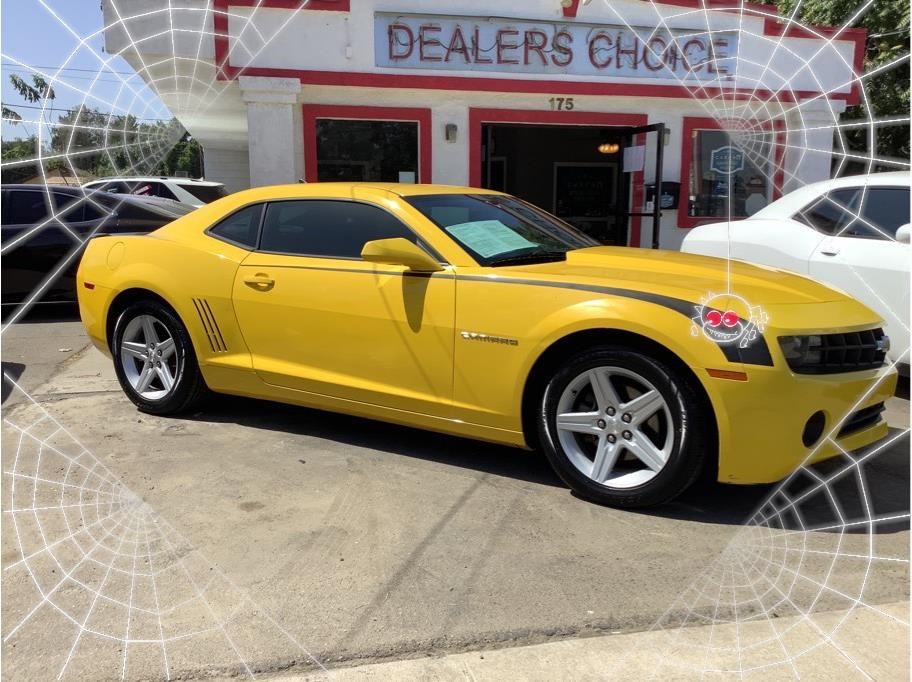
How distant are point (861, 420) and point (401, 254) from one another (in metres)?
2.33

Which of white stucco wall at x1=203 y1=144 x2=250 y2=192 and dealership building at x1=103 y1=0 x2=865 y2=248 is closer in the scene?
dealership building at x1=103 y1=0 x2=865 y2=248

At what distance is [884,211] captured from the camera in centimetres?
525

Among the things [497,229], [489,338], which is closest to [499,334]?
[489,338]

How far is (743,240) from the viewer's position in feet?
20.3

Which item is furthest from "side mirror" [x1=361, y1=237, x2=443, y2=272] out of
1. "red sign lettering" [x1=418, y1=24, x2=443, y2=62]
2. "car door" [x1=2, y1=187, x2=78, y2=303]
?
"red sign lettering" [x1=418, y1=24, x2=443, y2=62]

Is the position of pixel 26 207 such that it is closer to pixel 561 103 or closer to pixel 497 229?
pixel 497 229

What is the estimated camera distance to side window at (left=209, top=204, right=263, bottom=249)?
471 centimetres

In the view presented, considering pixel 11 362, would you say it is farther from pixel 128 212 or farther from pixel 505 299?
pixel 505 299

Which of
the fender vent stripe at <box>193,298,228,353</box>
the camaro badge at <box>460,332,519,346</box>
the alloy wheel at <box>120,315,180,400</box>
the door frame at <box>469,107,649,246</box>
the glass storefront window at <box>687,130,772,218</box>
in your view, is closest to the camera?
the camaro badge at <box>460,332,519,346</box>

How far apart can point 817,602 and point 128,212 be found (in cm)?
798

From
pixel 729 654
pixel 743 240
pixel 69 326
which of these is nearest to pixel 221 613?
pixel 729 654

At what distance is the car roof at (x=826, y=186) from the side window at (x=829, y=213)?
6cm

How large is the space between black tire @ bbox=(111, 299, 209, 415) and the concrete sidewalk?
2.81 meters
